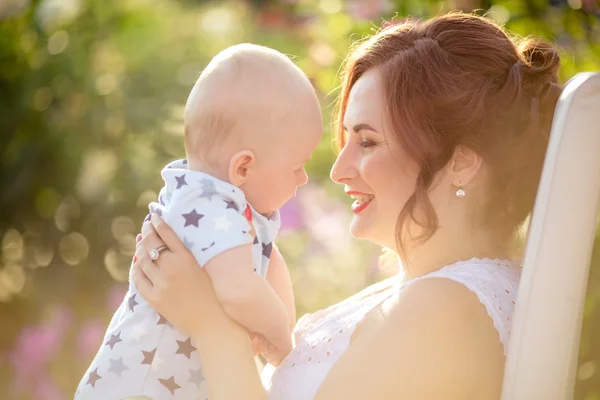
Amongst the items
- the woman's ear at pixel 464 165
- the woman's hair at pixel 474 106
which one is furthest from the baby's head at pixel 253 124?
the woman's ear at pixel 464 165

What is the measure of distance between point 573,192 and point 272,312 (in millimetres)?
717

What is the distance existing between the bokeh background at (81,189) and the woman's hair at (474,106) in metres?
2.15

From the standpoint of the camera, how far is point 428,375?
1756mm

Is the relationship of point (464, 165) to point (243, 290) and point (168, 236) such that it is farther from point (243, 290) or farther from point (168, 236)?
point (168, 236)

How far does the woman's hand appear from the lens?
1842mm

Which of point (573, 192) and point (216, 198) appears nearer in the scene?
point (573, 192)

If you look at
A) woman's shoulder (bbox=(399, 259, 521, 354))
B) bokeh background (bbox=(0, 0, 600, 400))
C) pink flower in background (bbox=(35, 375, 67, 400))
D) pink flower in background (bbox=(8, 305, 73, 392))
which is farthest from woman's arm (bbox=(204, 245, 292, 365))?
A: pink flower in background (bbox=(35, 375, 67, 400))

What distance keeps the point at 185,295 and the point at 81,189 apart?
8.98 ft

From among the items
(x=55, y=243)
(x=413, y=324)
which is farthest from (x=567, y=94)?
(x=55, y=243)

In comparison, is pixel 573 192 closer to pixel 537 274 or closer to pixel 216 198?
pixel 537 274

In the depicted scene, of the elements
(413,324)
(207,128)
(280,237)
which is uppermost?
(207,128)

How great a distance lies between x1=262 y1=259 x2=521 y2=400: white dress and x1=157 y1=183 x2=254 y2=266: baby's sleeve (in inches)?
14.5

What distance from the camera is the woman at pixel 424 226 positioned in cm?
180

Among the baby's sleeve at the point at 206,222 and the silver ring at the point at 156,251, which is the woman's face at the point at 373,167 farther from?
the silver ring at the point at 156,251
